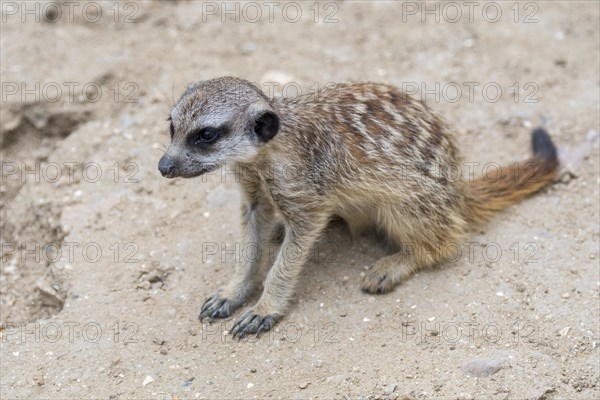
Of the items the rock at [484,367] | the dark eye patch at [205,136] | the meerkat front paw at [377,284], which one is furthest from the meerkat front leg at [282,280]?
the rock at [484,367]

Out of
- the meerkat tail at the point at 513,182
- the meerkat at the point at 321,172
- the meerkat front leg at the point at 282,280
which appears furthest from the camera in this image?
the meerkat tail at the point at 513,182

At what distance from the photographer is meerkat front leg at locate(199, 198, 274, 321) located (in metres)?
4.26

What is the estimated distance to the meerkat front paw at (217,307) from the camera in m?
4.21

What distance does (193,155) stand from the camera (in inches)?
146

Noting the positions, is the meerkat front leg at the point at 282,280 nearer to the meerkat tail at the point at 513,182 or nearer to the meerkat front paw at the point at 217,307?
the meerkat front paw at the point at 217,307

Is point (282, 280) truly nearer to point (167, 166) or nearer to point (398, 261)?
point (398, 261)

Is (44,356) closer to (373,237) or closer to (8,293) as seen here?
(8,293)

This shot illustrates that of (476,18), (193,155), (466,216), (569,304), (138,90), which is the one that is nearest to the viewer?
(193,155)

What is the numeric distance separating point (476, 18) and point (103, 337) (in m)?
3.73

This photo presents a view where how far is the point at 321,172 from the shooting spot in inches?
159

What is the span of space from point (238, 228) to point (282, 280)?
68 cm

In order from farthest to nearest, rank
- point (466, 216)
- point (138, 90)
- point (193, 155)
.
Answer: point (138, 90)
point (466, 216)
point (193, 155)

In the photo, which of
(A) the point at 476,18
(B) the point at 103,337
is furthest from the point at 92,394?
(A) the point at 476,18

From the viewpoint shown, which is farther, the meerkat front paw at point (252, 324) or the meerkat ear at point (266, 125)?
the meerkat front paw at point (252, 324)
